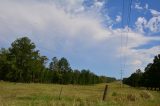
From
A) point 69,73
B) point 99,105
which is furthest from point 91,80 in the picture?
point 99,105

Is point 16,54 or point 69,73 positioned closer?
point 16,54

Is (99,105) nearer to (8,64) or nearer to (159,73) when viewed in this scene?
(159,73)

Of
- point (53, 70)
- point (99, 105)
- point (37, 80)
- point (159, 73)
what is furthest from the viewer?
point (53, 70)

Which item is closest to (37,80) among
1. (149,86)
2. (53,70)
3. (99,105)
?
(53,70)

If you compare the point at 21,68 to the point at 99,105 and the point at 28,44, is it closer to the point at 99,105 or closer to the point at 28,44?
the point at 28,44

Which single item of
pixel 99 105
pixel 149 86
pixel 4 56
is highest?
pixel 4 56

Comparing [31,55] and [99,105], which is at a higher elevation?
[31,55]

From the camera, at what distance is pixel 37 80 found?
410 feet

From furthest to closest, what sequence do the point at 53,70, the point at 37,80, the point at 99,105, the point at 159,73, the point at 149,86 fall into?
the point at 53,70 → the point at 37,80 → the point at 149,86 → the point at 159,73 → the point at 99,105

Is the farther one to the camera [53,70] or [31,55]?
[53,70]

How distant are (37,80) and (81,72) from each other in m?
42.9

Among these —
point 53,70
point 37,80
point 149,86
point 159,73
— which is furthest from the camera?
point 53,70

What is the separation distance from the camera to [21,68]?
4222 inches

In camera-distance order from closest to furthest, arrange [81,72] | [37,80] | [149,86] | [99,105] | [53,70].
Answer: [99,105] < [149,86] < [37,80] < [53,70] < [81,72]
